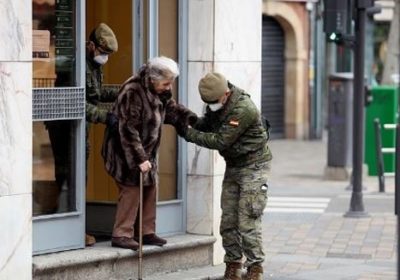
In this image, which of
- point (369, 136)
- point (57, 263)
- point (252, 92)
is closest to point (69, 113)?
point (57, 263)

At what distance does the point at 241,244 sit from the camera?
950cm

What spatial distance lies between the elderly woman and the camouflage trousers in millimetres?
602

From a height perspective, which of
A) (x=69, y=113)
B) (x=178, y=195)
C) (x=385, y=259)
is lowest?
(x=385, y=259)

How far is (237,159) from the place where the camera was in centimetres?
936

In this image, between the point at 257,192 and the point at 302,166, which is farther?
Result: the point at 302,166

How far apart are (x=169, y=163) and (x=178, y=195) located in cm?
29

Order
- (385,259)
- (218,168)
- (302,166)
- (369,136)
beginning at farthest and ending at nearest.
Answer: (302,166) < (369,136) < (385,259) < (218,168)

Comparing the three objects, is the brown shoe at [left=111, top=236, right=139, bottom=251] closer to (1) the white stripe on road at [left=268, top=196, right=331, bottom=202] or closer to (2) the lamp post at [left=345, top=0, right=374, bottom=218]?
(2) the lamp post at [left=345, top=0, right=374, bottom=218]

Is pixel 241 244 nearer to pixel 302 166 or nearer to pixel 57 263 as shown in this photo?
pixel 57 263

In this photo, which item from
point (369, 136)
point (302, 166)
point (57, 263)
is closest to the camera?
point (57, 263)

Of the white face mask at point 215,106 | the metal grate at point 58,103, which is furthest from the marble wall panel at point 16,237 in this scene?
the white face mask at point 215,106

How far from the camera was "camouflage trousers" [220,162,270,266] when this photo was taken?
368 inches

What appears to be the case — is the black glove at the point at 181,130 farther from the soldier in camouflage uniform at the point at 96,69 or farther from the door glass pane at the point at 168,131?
the door glass pane at the point at 168,131

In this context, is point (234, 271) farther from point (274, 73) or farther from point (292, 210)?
point (274, 73)
